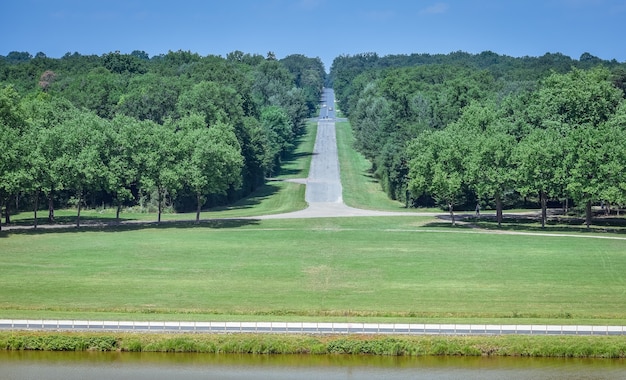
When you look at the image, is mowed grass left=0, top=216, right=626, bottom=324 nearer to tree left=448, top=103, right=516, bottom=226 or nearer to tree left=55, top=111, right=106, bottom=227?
tree left=448, top=103, right=516, bottom=226

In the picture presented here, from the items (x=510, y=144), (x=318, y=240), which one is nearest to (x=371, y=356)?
(x=318, y=240)

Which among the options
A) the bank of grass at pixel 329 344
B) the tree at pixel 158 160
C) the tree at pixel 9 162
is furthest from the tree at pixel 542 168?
the tree at pixel 9 162

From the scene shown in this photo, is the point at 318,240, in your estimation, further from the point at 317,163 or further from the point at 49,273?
the point at 317,163

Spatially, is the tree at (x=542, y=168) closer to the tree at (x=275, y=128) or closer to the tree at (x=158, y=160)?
the tree at (x=158, y=160)

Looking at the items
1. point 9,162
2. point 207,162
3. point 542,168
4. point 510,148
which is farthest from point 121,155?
point 542,168

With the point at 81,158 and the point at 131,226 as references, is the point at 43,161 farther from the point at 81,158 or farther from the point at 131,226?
the point at 131,226
